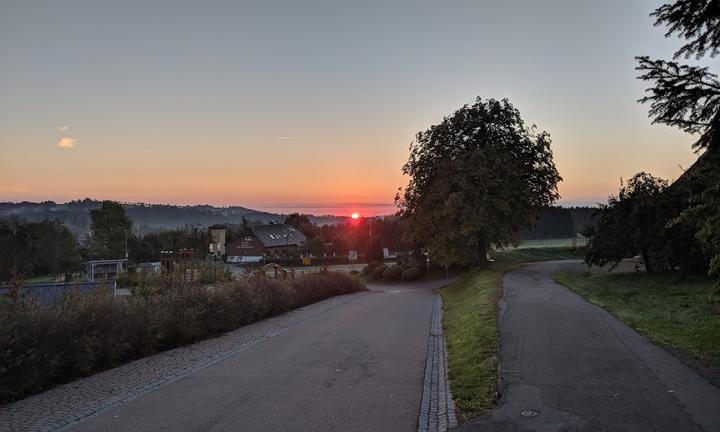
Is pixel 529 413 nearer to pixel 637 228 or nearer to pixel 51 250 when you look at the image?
pixel 637 228

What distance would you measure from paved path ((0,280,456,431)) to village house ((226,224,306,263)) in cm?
8767

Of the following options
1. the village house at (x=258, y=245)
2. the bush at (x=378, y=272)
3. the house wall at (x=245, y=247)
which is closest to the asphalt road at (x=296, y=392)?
the bush at (x=378, y=272)

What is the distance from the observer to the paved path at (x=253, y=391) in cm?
694

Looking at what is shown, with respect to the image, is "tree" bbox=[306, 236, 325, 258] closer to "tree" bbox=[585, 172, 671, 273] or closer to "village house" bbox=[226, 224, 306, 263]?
"village house" bbox=[226, 224, 306, 263]

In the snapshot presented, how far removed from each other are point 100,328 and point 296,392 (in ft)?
14.2

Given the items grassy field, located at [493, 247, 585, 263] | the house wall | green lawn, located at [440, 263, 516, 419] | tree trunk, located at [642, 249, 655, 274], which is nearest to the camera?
green lawn, located at [440, 263, 516, 419]

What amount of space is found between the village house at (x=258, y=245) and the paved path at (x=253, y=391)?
87.7 meters

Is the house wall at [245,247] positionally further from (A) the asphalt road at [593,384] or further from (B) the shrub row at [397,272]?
(A) the asphalt road at [593,384]

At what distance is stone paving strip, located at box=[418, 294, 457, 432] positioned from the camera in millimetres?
6720

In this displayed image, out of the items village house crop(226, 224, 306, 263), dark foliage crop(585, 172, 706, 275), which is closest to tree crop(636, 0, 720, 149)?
dark foliage crop(585, 172, 706, 275)

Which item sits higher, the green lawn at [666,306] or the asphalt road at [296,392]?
the green lawn at [666,306]

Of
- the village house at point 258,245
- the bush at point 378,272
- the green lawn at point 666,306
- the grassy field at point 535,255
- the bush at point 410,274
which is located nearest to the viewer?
the green lawn at point 666,306

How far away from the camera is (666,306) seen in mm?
15484

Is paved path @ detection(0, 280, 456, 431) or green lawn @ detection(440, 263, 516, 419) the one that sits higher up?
green lawn @ detection(440, 263, 516, 419)
